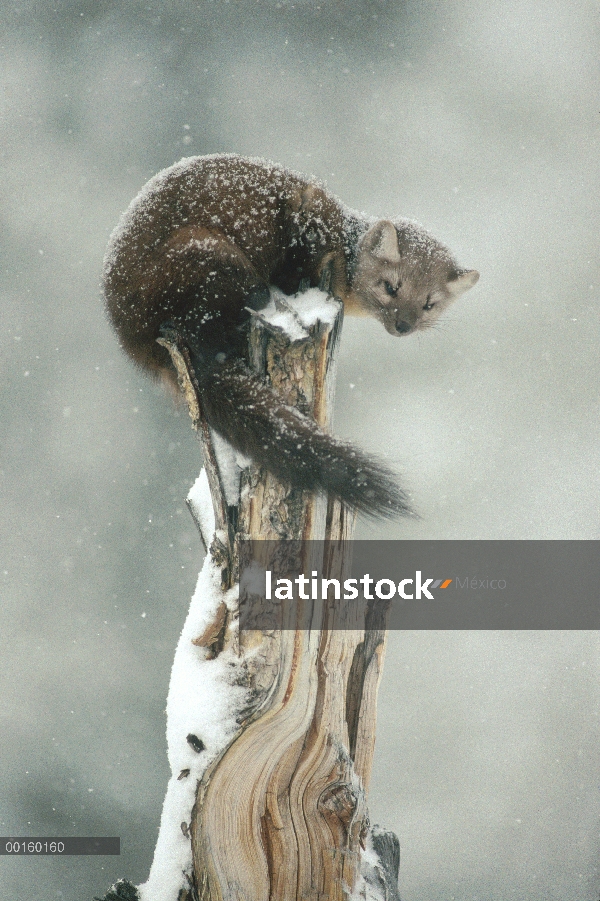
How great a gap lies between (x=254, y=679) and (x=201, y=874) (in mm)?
662

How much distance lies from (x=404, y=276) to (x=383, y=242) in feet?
0.66

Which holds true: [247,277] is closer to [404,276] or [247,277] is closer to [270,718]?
[404,276]

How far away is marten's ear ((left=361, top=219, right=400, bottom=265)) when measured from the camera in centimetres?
327

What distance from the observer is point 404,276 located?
11.1ft

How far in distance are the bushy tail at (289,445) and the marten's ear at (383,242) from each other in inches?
42.1

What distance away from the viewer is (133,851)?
6.45 metres

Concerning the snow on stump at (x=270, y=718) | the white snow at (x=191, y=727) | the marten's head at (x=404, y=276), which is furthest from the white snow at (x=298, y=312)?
the white snow at (x=191, y=727)

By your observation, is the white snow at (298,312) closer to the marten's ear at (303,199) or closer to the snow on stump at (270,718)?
the snow on stump at (270,718)

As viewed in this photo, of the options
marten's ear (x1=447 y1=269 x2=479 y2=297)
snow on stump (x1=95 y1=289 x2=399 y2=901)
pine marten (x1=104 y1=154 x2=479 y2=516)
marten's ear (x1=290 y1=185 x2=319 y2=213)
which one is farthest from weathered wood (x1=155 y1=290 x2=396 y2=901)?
marten's ear (x1=447 y1=269 x2=479 y2=297)

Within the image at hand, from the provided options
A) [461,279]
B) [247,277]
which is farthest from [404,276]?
[247,277]

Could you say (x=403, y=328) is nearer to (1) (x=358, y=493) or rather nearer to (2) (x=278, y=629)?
(1) (x=358, y=493)

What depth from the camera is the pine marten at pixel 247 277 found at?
2.41 metres

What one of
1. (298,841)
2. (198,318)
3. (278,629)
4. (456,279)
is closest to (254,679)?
(278,629)

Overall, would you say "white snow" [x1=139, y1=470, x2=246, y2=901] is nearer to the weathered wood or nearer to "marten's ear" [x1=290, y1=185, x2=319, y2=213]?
the weathered wood
